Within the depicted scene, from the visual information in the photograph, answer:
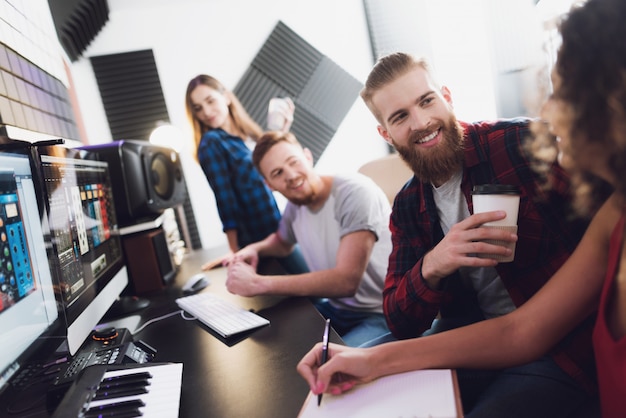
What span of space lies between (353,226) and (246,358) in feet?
2.49

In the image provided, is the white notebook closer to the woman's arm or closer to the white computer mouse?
the woman's arm

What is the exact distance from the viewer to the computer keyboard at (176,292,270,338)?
127 cm

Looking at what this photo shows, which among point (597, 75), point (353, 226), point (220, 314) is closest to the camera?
point (597, 75)

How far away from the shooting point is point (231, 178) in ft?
8.73

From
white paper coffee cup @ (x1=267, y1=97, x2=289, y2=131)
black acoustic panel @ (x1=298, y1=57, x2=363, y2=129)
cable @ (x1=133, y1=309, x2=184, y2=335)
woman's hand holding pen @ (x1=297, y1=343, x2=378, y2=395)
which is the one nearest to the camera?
woman's hand holding pen @ (x1=297, y1=343, x2=378, y2=395)

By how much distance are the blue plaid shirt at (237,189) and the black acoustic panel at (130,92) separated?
70.8 inches

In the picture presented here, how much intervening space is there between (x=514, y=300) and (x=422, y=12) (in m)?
2.96

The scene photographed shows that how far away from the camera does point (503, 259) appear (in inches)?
38.1

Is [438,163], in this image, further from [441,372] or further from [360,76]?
[360,76]

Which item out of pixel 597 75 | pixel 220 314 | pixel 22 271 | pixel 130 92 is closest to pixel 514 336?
pixel 597 75

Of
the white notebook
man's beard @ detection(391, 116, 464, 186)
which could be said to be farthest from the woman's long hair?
the white notebook

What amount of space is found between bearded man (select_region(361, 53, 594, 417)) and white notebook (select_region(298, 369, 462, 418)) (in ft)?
0.98

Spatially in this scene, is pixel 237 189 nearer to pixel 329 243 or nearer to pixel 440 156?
pixel 329 243

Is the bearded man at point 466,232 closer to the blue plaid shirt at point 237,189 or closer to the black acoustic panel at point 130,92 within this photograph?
the blue plaid shirt at point 237,189
